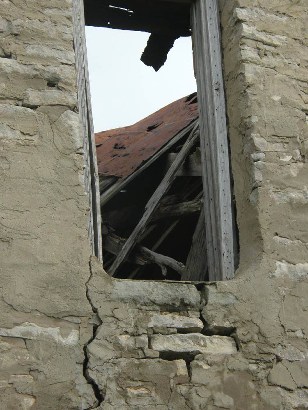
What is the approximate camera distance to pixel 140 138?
7523 mm

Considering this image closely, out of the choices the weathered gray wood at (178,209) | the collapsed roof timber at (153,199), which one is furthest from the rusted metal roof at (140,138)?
the weathered gray wood at (178,209)

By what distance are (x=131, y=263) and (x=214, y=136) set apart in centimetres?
277

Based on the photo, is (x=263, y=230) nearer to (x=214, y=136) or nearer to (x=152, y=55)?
(x=214, y=136)

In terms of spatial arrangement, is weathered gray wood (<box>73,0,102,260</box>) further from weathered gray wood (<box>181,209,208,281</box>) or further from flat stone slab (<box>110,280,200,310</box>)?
weathered gray wood (<box>181,209,208,281</box>)

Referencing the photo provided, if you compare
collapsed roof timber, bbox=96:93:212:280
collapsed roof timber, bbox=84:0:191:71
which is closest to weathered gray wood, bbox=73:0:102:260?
collapsed roof timber, bbox=84:0:191:71

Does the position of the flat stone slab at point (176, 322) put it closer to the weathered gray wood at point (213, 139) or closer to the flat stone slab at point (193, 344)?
the flat stone slab at point (193, 344)

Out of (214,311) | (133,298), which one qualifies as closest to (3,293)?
(133,298)

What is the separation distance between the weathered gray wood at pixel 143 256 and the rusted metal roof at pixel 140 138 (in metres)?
0.57

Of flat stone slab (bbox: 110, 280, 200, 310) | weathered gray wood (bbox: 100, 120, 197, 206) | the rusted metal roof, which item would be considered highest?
the rusted metal roof

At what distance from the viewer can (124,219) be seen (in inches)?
279

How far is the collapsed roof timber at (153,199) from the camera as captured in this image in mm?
6629

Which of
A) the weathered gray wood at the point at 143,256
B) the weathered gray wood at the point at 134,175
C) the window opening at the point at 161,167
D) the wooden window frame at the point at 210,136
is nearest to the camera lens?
the wooden window frame at the point at 210,136

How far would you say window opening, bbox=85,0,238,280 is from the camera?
Result: 4.57 m

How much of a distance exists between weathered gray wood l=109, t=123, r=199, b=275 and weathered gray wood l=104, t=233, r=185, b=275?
6.5 inches
